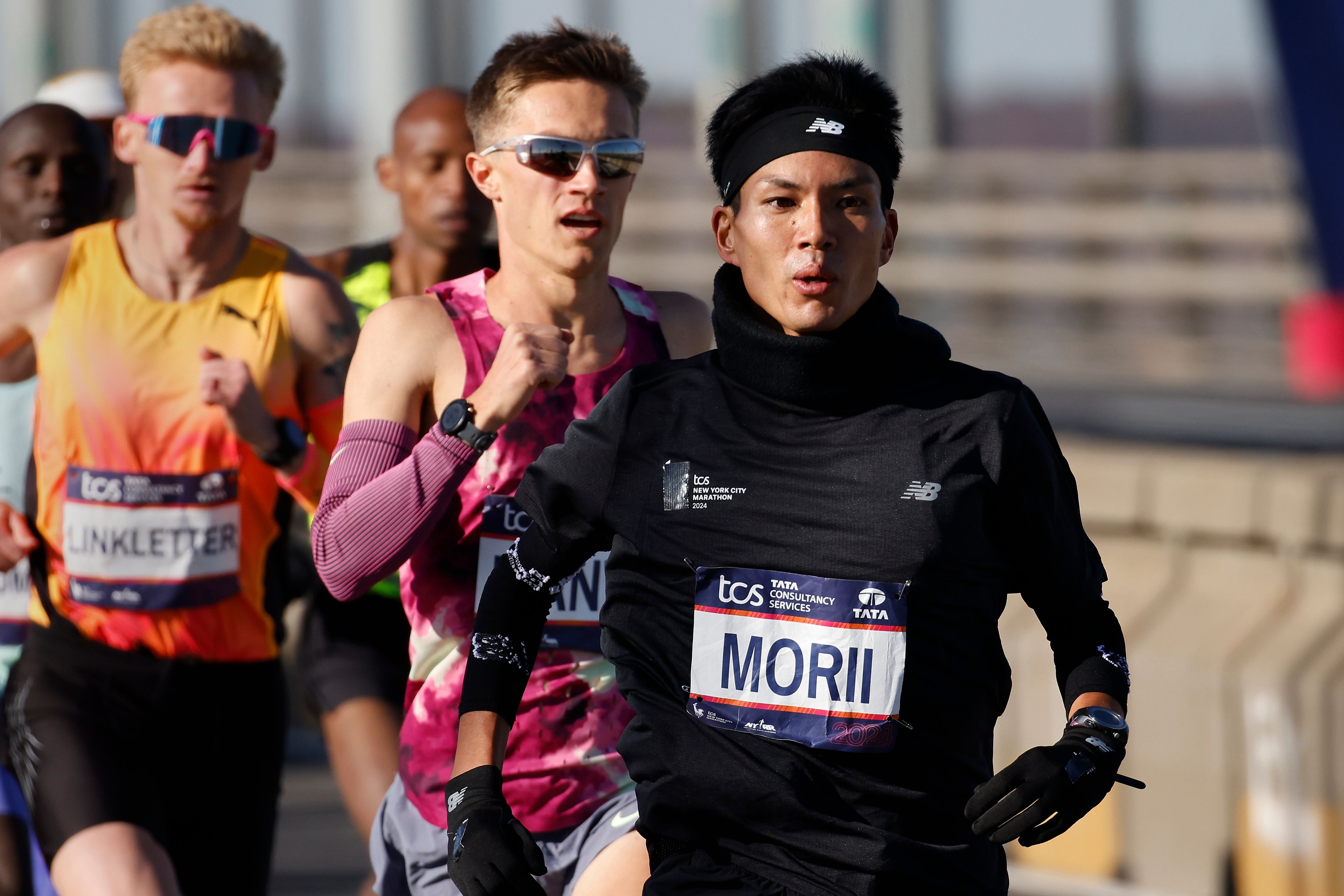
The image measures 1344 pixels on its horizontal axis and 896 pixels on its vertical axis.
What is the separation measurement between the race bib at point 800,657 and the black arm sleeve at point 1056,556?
0.21 metres

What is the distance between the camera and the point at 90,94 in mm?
5676

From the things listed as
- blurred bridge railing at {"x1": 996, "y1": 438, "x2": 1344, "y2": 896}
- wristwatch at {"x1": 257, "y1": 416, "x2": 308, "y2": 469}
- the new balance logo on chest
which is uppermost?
the new balance logo on chest

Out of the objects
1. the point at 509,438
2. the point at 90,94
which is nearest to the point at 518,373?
the point at 509,438

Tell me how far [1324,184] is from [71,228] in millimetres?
2996

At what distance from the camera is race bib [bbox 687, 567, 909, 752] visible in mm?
2611

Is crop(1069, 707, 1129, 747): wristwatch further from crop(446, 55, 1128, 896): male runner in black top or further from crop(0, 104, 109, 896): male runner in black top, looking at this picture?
crop(0, 104, 109, 896): male runner in black top

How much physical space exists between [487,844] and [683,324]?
130 centimetres

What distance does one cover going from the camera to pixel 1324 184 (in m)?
4.41

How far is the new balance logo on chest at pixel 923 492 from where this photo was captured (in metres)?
2.64

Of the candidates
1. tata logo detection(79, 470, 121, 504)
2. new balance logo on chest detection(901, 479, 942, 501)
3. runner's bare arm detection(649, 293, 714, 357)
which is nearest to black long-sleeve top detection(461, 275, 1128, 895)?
new balance logo on chest detection(901, 479, 942, 501)

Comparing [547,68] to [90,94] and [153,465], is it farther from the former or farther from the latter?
[90,94]

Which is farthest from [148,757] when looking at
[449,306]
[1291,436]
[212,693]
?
[1291,436]

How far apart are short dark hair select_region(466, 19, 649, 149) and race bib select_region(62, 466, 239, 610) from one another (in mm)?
1083

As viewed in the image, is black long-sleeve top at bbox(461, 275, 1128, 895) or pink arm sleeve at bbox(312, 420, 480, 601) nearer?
black long-sleeve top at bbox(461, 275, 1128, 895)
